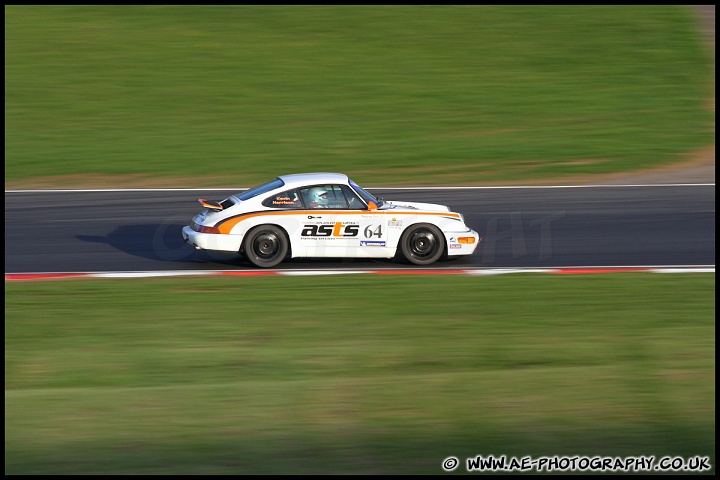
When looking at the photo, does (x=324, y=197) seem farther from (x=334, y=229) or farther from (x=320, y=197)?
(x=334, y=229)

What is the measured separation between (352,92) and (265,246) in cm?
1156

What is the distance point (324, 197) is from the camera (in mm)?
11766

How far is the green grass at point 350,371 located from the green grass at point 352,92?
731 cm

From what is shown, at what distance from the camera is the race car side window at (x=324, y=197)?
38.5 feet

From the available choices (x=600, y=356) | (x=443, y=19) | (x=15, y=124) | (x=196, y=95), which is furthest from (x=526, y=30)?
(x=600, y=356)

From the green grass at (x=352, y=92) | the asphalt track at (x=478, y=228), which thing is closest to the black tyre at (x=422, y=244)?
the asphalt track at (x=478, y=228)

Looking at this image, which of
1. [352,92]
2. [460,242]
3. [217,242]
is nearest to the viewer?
[217,242]

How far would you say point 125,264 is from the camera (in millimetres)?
12320

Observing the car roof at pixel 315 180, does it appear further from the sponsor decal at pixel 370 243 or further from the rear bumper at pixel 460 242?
the rear bumper at pixel 460 242

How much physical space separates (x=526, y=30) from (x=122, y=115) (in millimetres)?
12274

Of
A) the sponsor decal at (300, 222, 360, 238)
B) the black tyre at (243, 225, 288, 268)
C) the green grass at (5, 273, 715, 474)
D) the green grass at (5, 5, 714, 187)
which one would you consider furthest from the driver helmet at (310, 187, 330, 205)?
the green grass at (5, 5, 714, 187)

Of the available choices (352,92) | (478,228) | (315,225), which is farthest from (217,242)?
(352,92)

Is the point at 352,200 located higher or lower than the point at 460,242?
higher

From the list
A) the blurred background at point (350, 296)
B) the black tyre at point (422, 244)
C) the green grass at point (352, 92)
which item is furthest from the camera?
the green grass at point (352, 92)
